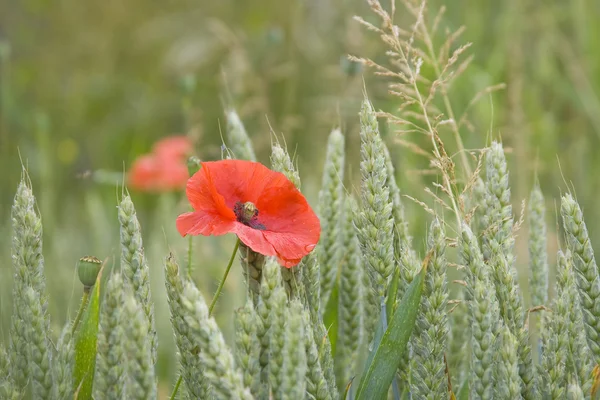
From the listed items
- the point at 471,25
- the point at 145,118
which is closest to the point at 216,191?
the point at 471,25

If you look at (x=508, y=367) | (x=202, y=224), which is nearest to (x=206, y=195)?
(x=202, y=224)

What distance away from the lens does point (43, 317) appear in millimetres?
732

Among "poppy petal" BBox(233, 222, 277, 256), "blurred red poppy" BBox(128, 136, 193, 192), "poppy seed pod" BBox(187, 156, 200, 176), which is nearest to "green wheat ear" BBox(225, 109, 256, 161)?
"poppy seed pod" BBox(187, 156, 200, 176)

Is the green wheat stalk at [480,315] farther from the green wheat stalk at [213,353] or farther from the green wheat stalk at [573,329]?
the green wheat stalk at [213,353]

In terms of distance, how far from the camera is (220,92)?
6.70 feet

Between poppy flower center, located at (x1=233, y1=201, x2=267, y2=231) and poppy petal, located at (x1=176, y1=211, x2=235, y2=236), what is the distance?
44 millimetres

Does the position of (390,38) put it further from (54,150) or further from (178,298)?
(54,150)

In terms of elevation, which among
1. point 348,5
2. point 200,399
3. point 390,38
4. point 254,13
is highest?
point 254,13

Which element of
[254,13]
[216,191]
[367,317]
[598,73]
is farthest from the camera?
[254,13]

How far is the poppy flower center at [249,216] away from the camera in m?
0.86

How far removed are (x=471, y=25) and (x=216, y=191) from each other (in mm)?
1812

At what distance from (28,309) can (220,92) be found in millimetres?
1369

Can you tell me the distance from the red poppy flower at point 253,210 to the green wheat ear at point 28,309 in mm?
146

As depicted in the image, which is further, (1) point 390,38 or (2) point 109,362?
(1) point 390,38
